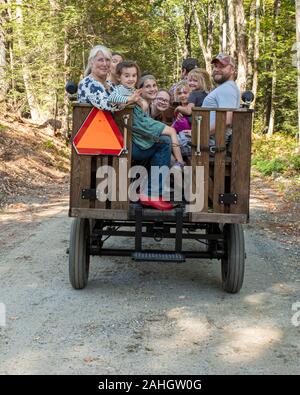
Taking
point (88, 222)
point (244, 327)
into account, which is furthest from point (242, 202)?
point (88, 222)

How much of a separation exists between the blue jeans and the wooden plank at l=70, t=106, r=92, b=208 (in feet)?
1.78

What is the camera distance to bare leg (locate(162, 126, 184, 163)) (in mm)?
5754

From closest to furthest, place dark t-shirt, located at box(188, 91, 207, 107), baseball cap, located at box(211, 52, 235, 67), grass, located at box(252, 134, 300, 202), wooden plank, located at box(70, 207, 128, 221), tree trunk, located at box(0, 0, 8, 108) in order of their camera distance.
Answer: wooden plank, located at box(70, 207, 128, 221) < baseball cap, located at box(211, 52, 235, 67) < dark t-shirt, located at box(188, 91, 207, 107) < grass, located at box(252, 134, 300, 202) < tree trunk, located at box(0, 0, 8, 108)

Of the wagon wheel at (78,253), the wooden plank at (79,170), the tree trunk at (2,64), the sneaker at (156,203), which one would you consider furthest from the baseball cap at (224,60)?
the tree trunk at (2,64)

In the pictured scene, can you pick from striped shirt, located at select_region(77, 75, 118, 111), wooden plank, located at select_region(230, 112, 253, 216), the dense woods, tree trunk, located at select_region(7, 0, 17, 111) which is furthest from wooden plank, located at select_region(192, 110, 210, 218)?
tree trunk, located at select_region(7, 0, 17, 111)

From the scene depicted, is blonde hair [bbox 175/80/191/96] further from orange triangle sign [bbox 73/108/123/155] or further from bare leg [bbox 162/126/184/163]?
orange triangle sign [bbox 73/108/123/155]

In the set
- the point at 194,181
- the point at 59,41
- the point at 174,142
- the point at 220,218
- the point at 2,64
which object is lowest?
the point at 220,218

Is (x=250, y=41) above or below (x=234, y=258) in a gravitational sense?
above

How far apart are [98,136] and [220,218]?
1473 millimetres

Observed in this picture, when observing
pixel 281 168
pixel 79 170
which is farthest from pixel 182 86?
pixel 281 168

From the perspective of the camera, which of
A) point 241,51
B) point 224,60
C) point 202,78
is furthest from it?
point 241,51

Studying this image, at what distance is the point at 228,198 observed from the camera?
5547mm

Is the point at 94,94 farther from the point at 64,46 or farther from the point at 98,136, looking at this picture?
the point at 64,46

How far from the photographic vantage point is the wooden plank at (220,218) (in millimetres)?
5504
